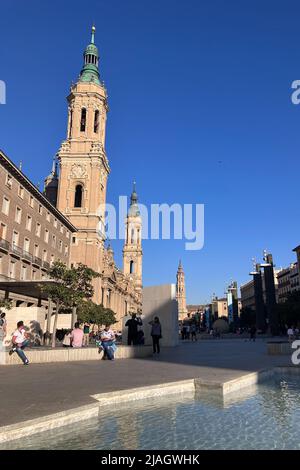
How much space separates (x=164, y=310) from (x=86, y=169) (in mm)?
50470

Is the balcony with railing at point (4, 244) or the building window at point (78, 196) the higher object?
the building window at point (78, 196)

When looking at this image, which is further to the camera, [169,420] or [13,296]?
[13,296]

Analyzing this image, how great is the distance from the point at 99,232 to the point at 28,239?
26732 millimetres

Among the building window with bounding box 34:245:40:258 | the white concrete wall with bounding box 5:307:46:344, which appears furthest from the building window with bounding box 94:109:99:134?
the white concrete wall with bounding box 5:307:46:344

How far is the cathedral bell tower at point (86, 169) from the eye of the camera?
71062mm

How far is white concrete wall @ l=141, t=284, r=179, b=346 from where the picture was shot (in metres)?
28.9

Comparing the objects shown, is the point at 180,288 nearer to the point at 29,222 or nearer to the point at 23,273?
the point at 29,222

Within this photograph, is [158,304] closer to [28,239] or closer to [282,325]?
[28,239]

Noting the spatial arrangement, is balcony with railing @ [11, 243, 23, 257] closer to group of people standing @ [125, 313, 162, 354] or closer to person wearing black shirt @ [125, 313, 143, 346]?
group of people standing @ [125, 313, 162, 354]

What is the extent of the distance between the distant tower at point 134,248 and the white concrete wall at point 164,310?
4545 inches

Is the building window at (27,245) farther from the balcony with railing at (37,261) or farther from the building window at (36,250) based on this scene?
the building window at (36,250)

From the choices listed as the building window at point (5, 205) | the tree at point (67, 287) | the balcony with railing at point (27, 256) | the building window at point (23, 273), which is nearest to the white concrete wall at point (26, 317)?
the tree at point (67, 287)

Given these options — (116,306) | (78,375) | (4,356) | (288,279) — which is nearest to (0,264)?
(4,356)
